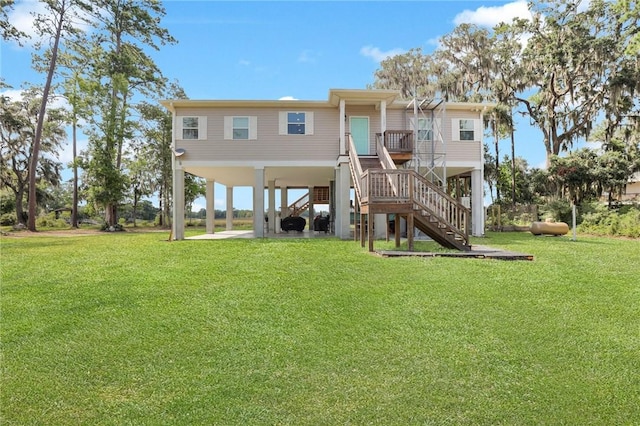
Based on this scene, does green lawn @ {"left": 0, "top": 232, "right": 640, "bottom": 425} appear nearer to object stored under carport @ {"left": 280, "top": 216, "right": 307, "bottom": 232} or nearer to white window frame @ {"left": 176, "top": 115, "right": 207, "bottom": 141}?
white window frame @ {"left": 176, "top": 115, "right": 207, "bottom": 141}

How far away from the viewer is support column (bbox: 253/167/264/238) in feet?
51.0

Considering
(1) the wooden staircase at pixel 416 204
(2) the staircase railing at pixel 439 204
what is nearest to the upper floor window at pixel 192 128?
(1) the wooden staircase at pixel 416 204

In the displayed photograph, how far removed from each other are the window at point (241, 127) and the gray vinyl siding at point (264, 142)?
187 millimetres

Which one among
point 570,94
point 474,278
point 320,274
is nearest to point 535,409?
point 474,278

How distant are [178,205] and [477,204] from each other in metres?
11.7

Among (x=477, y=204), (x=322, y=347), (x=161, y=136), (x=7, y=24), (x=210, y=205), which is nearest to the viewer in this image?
(x=322, y=347)

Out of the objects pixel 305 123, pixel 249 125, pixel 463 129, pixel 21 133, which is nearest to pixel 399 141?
pixel 463 129

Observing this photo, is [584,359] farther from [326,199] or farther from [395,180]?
[326,199]

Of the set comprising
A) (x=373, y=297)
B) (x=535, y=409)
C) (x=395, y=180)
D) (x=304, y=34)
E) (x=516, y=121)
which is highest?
(x=516, y=121)

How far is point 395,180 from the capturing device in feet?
35.9

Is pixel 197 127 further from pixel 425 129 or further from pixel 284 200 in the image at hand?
pixel 284 200

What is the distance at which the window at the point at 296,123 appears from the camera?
1577 cm

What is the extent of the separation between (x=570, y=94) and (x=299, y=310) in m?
27.3

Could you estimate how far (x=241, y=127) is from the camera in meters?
15.7
